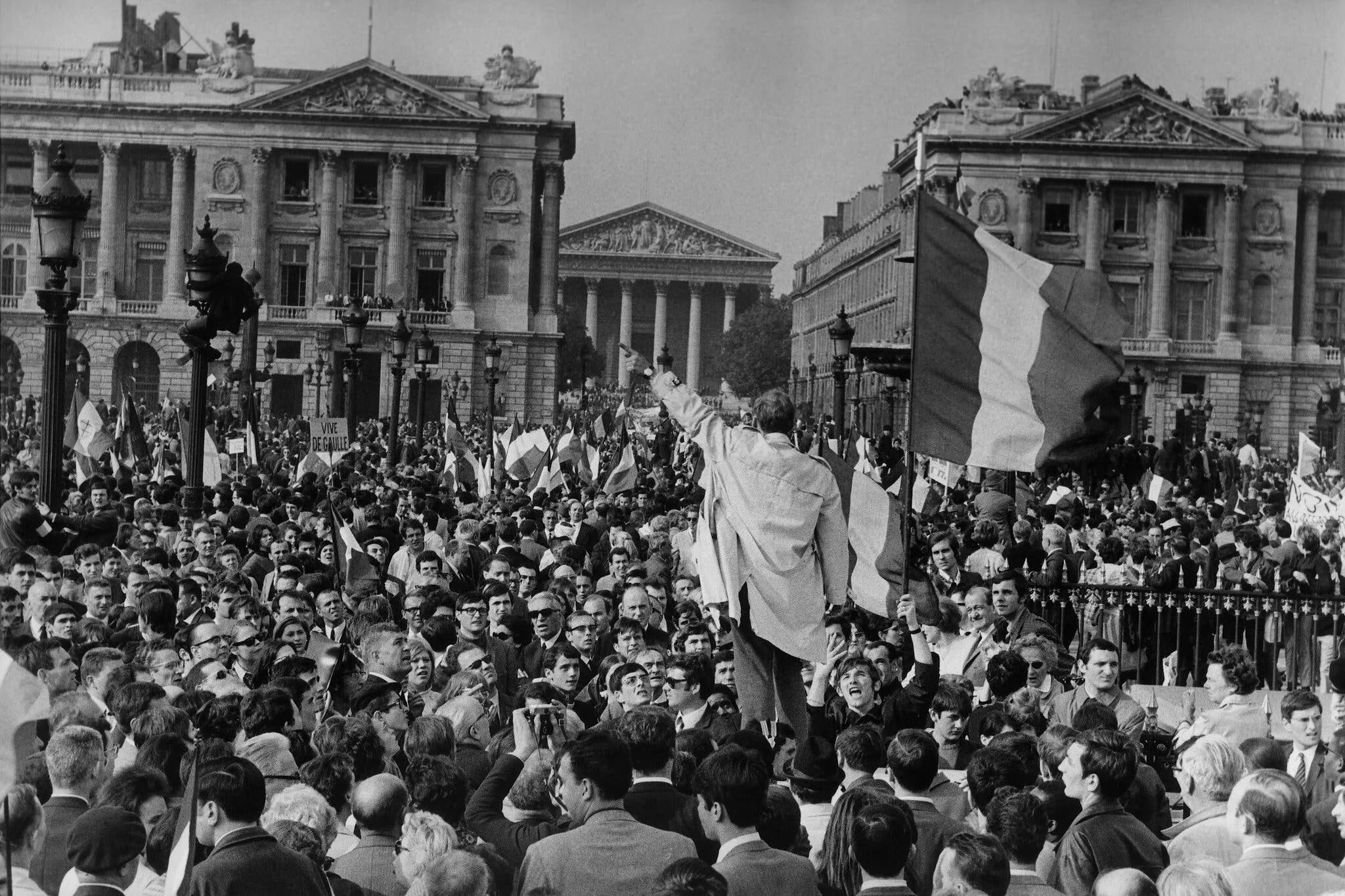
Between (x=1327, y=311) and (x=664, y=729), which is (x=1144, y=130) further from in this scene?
(x=664, y=729)

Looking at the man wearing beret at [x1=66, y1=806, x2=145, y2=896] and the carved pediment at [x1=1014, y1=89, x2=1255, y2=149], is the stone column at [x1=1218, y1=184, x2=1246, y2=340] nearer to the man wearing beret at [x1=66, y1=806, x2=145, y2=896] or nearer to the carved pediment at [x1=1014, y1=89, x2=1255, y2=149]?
the carved pediment at [x1=1014, y1=89, x2=1255, y2=149]

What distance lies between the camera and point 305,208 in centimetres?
7738

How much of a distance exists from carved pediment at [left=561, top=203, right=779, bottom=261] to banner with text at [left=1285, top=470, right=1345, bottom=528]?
115 meters

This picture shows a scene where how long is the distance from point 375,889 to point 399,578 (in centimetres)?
837

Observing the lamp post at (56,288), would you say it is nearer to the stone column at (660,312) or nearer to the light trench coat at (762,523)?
the light trench coat at (762,523)

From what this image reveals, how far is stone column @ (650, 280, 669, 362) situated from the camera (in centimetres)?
13575

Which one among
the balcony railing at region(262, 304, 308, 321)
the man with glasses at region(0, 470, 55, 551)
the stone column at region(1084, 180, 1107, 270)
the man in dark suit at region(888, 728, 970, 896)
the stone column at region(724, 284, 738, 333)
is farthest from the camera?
the stone column at region(724, 284, 738, 333)

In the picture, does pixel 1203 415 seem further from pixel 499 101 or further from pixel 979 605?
pixel 979 605

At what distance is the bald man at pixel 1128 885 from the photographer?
4969 millimetres

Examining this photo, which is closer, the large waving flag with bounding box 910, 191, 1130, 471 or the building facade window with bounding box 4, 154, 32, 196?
the large waving flag with bounding box 910, 191, 1130, 471

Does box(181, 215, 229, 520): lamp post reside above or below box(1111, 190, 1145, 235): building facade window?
below

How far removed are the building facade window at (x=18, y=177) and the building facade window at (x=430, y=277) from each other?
16665mm

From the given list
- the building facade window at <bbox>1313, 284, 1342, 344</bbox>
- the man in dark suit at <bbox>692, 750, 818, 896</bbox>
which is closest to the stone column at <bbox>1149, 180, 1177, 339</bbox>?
the building facade window at <bbox>1313, 284, 1342, 344</bbox>

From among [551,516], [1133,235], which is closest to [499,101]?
[1133,235]
